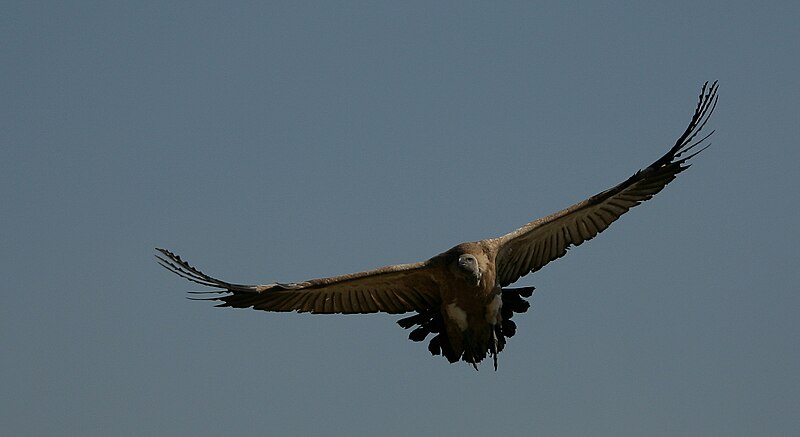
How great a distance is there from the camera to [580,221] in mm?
16766

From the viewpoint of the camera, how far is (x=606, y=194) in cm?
Result: 1638

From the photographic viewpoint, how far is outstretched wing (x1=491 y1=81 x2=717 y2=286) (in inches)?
646

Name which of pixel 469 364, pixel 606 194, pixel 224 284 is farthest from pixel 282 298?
pixel 606 194

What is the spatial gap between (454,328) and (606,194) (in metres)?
1.83

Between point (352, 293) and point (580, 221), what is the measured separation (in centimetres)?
221

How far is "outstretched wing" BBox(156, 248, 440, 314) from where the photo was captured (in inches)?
646

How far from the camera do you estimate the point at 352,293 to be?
16812 millimetres

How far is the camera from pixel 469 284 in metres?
15.8

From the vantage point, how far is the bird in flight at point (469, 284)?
16094 millimetres

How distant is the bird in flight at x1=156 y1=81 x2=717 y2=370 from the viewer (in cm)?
1609

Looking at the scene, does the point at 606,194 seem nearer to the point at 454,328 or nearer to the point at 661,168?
the point at 661,168

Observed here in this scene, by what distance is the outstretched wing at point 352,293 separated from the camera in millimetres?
16406

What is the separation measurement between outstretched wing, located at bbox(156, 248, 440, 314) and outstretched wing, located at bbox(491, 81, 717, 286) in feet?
2.47

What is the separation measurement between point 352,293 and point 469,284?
1.43 metres
